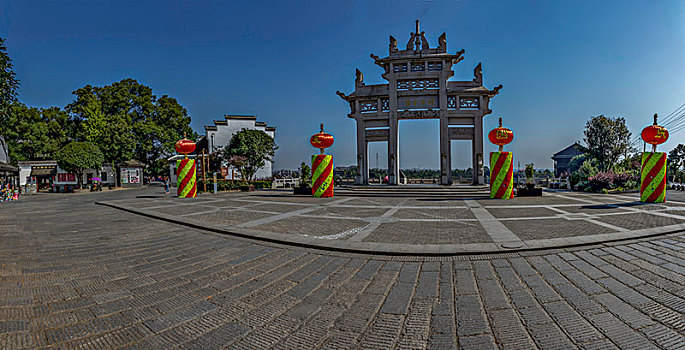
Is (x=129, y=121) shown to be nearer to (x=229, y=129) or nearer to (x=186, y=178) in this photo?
(x=229, y=129)

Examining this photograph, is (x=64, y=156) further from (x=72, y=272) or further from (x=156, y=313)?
(x=156, y=313)

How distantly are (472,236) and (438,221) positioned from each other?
6.00ft

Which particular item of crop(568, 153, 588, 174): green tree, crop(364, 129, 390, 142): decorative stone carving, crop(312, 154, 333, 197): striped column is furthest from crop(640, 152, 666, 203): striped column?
crop(568, 153, 588, 174): green tree

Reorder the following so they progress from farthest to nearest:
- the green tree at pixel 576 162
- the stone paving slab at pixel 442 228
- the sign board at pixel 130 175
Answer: the green tree at pixel 576 162
the sign board at pixel 130 175
the stone paving slab at pixel 442 228

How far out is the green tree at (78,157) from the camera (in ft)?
89.0

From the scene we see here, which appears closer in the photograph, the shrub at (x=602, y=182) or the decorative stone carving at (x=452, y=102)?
the shrub at (x=602, y=182)

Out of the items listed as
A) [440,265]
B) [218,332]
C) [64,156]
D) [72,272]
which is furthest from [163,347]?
[64,156]

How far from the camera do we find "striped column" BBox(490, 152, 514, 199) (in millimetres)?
14109

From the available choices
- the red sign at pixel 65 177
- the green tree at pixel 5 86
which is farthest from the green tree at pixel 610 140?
the red sign at pixel 65 177

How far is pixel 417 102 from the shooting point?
71.3 feet

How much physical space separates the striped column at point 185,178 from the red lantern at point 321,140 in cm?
722

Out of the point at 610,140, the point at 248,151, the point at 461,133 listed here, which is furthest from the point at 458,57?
the point at 248,151

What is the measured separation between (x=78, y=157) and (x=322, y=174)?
88.9ft

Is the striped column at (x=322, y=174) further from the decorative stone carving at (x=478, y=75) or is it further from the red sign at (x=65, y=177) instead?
the red sign at (x=65, y=177)
